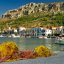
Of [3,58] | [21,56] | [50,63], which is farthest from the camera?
[21,56]

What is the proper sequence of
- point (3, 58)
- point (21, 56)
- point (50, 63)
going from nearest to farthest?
point (50, 63) < point (3, 58) < point (21, 56)

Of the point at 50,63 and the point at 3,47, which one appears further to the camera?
the point at 3,47

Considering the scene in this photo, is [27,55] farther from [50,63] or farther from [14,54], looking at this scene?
[50,63]

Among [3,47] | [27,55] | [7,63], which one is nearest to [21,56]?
[27,55]

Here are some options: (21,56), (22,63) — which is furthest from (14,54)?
(22,63)

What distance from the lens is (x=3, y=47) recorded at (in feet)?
104

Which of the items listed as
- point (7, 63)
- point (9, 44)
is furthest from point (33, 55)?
point (7, 63)

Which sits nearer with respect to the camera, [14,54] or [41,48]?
[14,54]

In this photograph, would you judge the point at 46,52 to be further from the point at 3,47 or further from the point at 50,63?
the point at 50,63

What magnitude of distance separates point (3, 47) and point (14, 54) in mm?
1603

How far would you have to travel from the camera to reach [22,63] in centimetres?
2728

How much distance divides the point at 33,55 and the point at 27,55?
639 millimetres

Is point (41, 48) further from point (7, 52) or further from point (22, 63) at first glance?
Result: point (22, 63)

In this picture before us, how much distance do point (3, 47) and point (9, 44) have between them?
2.19 feet
